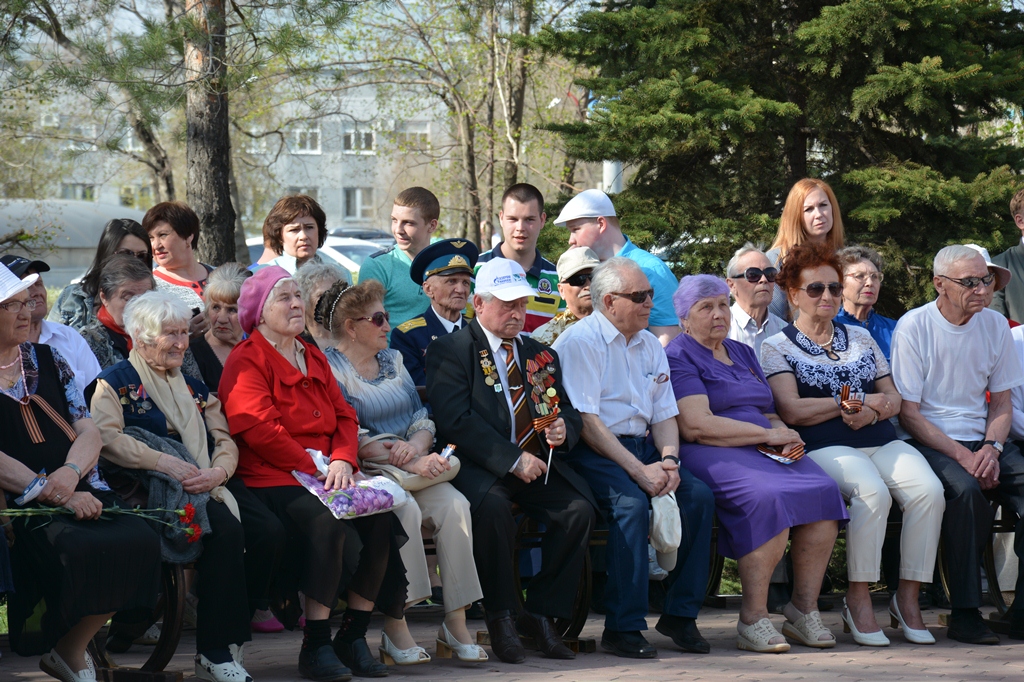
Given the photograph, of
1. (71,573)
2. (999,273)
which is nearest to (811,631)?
(999,273)

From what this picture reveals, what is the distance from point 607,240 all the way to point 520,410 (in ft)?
6.41

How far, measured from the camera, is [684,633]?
5.64 metres

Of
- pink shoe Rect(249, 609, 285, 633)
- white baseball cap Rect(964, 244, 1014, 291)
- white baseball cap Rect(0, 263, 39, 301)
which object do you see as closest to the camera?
white baseball cap Rect(0, 263, 39, 301)

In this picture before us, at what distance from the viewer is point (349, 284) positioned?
19.3 ft

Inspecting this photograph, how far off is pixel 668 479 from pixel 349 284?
1878 mm

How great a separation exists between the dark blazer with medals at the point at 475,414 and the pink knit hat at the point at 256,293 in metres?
0.87

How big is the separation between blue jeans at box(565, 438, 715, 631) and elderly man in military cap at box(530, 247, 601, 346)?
3.25 ft

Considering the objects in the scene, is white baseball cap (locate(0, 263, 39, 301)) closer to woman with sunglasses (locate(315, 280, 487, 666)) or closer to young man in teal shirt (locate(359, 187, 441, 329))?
woman with sunglasses (locate(315, 280, 487, 666))

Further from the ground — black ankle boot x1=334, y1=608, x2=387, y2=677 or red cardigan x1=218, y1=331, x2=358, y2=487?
red cardigan x1=218, y1=331, x2=358, y2=487

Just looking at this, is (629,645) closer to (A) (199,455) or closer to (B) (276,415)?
(B) (276,415)

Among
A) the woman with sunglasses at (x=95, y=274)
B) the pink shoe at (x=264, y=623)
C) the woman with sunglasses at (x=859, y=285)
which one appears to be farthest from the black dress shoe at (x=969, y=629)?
the woman with sunglasses at (x=95, y=274)

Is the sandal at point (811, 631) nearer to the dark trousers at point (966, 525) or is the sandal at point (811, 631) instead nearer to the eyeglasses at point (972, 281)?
the dark trousers at point (966, 525)

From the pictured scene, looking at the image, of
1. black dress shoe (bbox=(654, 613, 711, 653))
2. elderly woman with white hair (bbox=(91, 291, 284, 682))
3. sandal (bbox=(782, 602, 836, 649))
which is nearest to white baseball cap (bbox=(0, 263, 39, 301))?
elderly woman with white hair (bbox=(91, 291, 284, 682))

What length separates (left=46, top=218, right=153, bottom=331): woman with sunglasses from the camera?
6.22 meters
